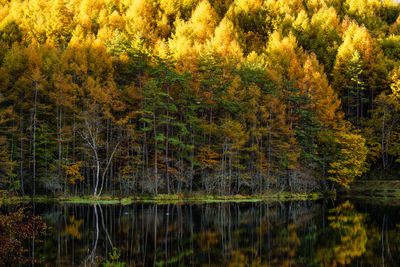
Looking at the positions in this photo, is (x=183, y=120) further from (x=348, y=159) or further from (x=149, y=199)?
(x=348, y=159)

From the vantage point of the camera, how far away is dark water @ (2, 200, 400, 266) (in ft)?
44.4

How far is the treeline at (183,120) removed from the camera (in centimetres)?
3900

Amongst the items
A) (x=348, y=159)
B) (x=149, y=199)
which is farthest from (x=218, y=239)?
(x=348, y=159)

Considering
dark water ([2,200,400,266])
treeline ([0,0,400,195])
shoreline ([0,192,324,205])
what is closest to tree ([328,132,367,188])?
treeline ([0,0,400,195])

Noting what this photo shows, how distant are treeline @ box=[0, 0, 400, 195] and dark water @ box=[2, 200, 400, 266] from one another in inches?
541

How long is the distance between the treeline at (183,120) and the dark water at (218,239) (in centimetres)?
1374

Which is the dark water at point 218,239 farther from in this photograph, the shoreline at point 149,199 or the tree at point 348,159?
the tree at point 348,159

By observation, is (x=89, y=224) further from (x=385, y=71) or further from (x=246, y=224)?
(x=385, y=71)

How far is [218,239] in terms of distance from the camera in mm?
17156

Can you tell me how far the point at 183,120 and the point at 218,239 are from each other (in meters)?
29.3

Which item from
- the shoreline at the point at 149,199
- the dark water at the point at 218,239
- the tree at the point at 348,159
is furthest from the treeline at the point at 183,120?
the dark water at the point at 218,239

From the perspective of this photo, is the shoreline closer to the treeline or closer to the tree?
the treeline

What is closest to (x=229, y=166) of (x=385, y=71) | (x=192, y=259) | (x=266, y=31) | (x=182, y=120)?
(x=182, y=120)

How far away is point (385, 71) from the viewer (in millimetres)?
55750
